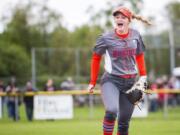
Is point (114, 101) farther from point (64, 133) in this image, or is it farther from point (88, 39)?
point (88, 39)

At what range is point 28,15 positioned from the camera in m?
66.0

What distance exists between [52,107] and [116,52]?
15868 millimetres

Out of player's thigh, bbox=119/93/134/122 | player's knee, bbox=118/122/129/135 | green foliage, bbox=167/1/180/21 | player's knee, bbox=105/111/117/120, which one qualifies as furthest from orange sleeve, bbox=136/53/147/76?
green foliage, bbox=167/1/180/21

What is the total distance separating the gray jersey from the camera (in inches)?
427

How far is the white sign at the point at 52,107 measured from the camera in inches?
1038

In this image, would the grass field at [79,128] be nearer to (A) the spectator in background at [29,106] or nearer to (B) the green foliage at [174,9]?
(A) the spectator in background at [29,106]

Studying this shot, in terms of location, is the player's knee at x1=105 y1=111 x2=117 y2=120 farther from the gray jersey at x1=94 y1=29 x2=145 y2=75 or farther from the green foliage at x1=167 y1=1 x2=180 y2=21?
the green foliage at x1=167 y1=1 x2=180 y2=21

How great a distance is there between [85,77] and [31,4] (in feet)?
89.2

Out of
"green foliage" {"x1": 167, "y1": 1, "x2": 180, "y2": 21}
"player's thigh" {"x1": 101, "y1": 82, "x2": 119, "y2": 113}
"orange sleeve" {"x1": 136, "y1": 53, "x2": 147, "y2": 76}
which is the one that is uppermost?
"green foliage" {"x1": 167, "y1": 1, "x2": 180, "y2": 21}

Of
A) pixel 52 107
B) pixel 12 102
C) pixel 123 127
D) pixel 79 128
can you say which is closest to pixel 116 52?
pixel 123 127

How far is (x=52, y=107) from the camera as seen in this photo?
2648 centimetres

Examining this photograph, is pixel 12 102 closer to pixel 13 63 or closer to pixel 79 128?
pixel 79 128

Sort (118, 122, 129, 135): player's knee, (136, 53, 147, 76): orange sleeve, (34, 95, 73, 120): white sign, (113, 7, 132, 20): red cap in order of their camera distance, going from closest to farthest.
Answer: (113, 7, 132, 20): red cap
(118, 122, 129, 135): player's knee
(136, 53, 147, 76): orange sleeve
(34, 95, 73, 120): white sign

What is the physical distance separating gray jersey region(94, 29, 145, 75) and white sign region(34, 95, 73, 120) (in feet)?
51.2
